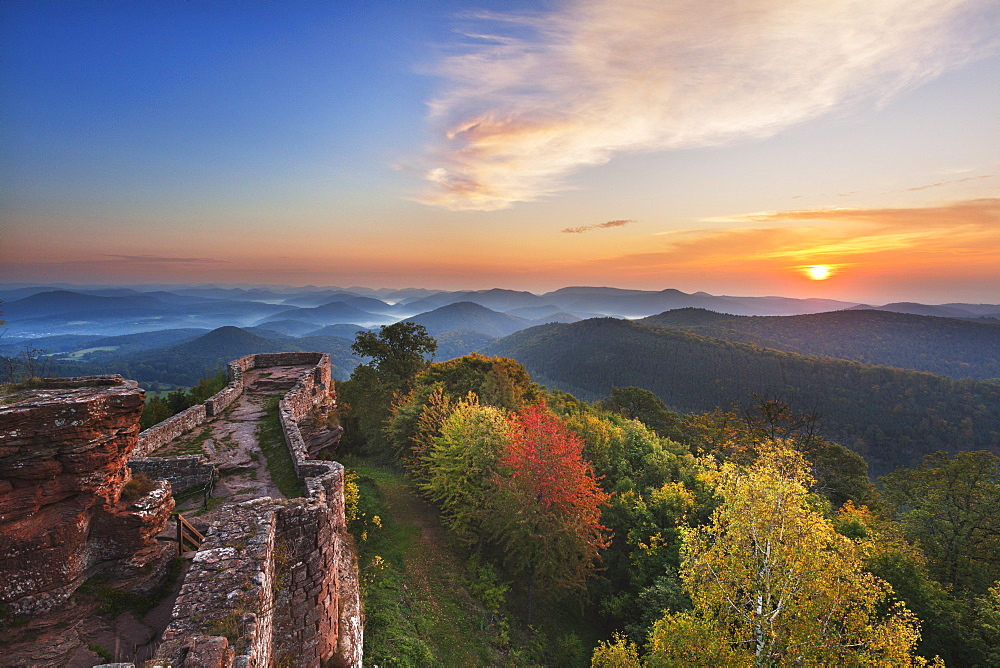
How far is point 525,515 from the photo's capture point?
59.2ft

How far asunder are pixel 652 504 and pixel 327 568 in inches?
790

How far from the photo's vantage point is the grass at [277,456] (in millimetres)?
10689

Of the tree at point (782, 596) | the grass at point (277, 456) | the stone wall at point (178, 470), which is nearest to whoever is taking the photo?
the stone wall at point (178, 470)

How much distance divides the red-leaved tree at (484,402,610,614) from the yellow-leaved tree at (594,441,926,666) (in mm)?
4178

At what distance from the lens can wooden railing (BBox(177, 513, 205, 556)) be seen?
7905mm

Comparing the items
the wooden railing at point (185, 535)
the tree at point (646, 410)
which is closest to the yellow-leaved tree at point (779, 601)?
the wooden railing at point (185, 535)

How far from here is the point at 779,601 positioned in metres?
11.7

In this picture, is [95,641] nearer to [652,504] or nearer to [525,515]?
[525,515]

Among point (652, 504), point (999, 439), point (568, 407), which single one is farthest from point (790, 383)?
point (652, 504)

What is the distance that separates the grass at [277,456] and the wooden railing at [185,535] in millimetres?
2016

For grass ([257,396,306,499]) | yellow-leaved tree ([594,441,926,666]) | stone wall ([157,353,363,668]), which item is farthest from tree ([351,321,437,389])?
yellow-leaved tree ([594,441,926,666])

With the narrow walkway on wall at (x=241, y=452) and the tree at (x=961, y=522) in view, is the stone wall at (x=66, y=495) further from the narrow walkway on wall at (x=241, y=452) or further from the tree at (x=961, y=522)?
the tree at (x=961, y=522)

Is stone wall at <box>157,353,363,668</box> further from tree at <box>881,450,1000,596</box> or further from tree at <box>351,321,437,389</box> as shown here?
tree at <box>351,321,437,389</box>

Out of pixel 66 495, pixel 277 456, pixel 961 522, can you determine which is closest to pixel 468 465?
pixel 277 456
